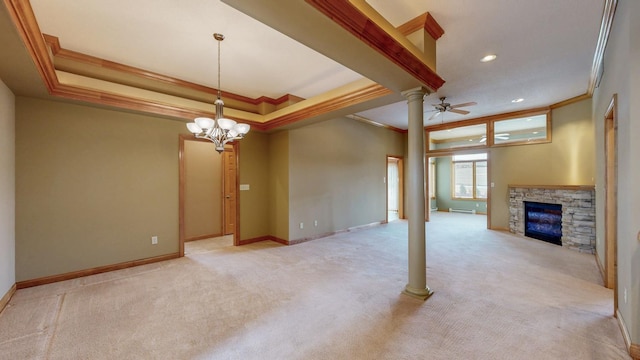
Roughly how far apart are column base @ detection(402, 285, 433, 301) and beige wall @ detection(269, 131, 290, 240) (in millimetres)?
2809

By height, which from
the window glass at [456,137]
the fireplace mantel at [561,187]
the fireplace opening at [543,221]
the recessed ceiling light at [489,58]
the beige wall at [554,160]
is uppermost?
the recessed ceiling light at [489,58]

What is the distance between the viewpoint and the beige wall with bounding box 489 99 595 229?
4.98 m

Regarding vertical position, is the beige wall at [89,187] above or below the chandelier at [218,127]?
below

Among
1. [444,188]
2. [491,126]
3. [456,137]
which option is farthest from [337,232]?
[444,188]

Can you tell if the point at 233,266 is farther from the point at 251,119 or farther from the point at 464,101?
the point at 464,101

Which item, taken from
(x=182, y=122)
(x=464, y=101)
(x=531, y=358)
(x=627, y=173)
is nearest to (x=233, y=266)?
(x=182, y=122)

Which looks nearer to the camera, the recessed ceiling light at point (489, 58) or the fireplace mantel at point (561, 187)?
the recessed ceiling light at point (489, 58)

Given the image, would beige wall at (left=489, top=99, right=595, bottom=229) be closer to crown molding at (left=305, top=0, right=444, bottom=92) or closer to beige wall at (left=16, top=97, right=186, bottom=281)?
crown molding at (left=305, top=0, right=444, bottom=92)

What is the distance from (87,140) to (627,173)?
587cm

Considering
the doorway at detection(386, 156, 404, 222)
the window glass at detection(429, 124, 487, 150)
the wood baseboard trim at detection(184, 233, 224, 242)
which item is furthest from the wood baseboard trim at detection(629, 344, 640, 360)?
the window glass at detection(429, 124, 487, 150)

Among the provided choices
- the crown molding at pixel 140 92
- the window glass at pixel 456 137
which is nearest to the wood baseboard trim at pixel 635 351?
the crown molding at pixel 140 92

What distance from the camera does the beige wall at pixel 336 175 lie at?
17.5ft

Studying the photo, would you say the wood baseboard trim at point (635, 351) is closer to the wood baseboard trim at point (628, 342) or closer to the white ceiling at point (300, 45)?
the wood baseboard trim at point (628, 342)

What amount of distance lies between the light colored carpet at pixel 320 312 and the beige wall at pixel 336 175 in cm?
152
